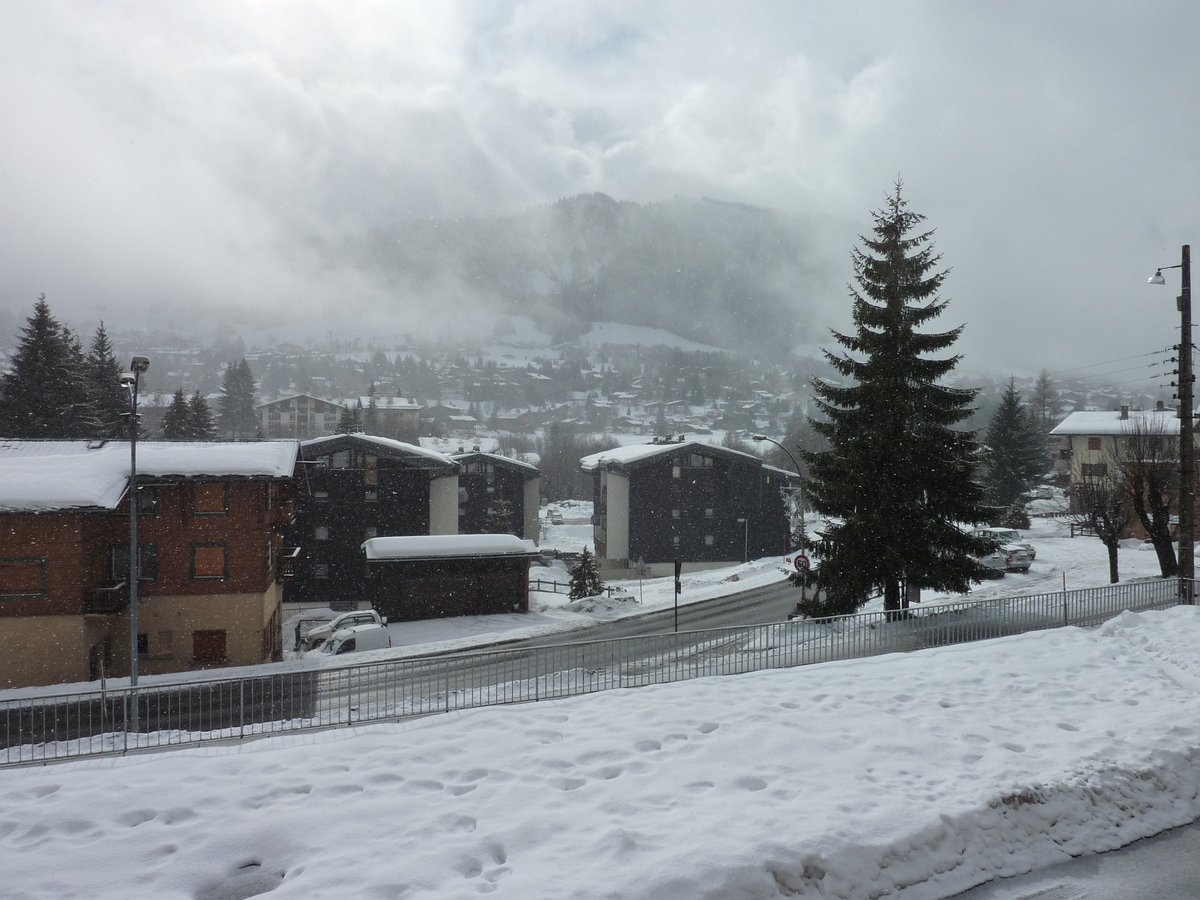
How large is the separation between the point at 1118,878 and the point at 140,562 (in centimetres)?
3220

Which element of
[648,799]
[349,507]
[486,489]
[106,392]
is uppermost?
[106,392]

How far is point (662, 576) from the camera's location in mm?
61250

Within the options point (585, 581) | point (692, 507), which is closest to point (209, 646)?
point (585, 581)

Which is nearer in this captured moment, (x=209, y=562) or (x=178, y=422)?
(x=209, y=562)

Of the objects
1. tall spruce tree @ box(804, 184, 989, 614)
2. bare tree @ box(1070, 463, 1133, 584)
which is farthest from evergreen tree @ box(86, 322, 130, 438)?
bare tree @ box(1070, 463, 1133, 584)

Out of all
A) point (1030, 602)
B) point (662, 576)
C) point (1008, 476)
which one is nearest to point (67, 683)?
point (1030, 602)

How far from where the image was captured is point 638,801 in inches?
328

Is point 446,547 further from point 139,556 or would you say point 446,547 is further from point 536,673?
point 536,673

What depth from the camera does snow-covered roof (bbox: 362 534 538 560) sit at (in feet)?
130

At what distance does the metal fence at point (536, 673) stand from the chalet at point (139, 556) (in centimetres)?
778

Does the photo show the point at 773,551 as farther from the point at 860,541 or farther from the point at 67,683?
the point at 67,683

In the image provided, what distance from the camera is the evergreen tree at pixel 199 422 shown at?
79.7 meters

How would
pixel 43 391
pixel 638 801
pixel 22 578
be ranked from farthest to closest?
1. pixel 43 391
2. pixel 22 578
3. pixel 638 801

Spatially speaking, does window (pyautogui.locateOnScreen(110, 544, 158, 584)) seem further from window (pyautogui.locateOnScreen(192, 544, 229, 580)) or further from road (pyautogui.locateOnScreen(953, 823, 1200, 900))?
road (pyautogui.locateOnScreen(953, 823, 1200, 900))
